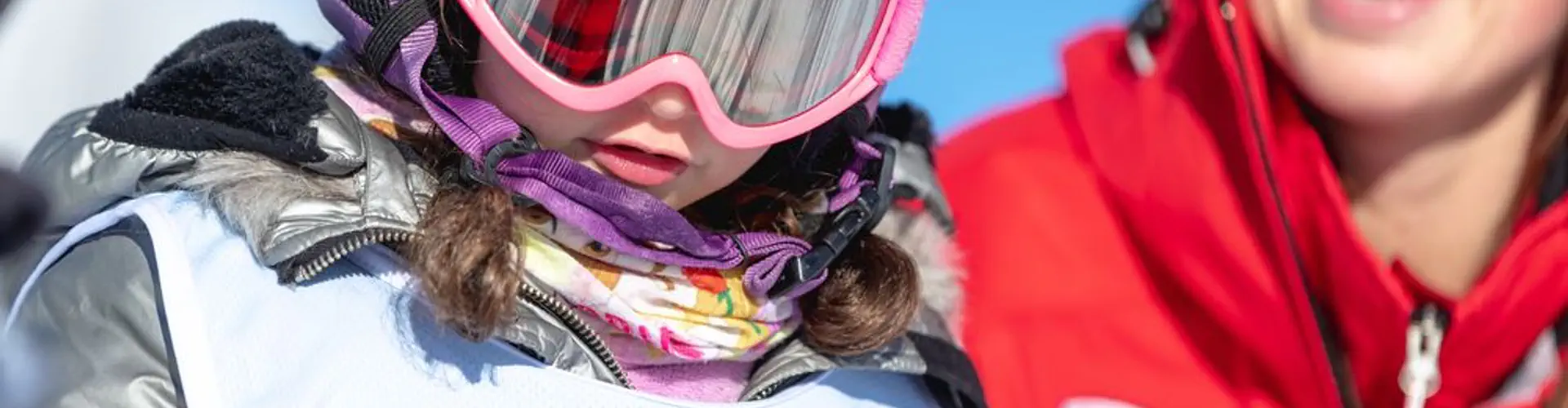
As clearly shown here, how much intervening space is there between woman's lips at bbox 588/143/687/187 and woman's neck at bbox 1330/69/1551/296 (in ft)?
2.13

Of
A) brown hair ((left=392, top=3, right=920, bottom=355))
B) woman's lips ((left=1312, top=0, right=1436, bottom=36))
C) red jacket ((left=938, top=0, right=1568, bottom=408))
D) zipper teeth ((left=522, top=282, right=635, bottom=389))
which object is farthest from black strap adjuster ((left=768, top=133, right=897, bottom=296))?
woman's lips ((left=1312, top=0, right=1436, bottom=36))

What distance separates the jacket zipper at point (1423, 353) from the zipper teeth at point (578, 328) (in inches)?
26.0

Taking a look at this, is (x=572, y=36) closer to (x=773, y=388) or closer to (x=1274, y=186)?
(x=773, y=388)

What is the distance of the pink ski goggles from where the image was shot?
35.9 inches

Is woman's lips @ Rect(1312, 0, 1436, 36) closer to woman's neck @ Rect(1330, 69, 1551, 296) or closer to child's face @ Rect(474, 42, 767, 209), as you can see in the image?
woman's neck @ Rect(1330, 69, 1551, 296)

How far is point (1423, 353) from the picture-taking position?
4.18 ft

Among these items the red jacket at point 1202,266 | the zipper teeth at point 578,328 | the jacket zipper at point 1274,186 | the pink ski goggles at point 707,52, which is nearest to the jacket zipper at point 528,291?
the zipper teeth at point 578,328

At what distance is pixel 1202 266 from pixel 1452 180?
22cm

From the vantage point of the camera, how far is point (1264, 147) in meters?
1.31

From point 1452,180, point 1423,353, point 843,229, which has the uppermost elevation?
point 843,229

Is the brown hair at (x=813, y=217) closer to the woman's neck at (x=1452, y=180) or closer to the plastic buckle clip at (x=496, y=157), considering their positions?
the plastic buckle clip at (x=496, y=157)

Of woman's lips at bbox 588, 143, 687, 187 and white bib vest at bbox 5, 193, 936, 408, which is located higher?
woman's lips at bbox 588, 143, 687, 187

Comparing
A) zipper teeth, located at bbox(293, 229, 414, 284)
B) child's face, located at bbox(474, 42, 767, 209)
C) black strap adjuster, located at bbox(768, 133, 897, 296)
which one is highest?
child's face, located at bbox(474, 42, 767, 209)

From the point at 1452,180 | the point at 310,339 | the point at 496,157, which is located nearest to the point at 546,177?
the point at 496,157
